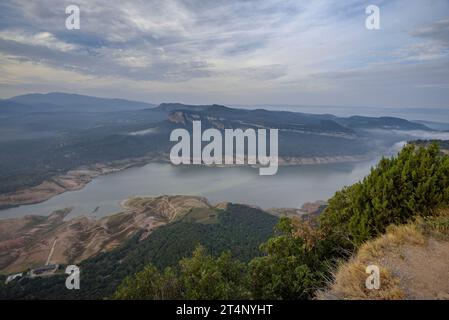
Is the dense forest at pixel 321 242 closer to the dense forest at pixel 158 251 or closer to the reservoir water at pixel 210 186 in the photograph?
the dense forest at pixel 158 251

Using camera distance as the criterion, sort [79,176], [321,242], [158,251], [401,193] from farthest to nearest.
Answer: [79,176] → [158,251] → [321,242] → [401,193]

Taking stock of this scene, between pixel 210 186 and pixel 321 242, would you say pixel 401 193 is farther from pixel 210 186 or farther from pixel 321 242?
pixel 210 186

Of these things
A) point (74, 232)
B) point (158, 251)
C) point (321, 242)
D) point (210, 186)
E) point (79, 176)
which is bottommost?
point (74, 232)

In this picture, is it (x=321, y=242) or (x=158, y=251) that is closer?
(x=321, y=242)

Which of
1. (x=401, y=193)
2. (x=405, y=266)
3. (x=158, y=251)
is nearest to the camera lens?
(x=405, y=266)

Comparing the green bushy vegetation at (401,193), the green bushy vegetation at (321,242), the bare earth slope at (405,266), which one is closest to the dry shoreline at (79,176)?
the green bushy vegetation at (321,242)

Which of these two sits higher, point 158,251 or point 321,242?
point 321,242

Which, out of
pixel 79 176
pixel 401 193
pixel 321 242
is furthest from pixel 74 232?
pixel 401 193

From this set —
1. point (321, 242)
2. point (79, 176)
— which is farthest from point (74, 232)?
point (79, 176)

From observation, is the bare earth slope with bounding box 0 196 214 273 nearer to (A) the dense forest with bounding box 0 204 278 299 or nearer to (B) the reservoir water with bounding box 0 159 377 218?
(A) the dense forest with bounding box 0 204 278 299

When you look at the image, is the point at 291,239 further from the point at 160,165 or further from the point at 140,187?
the point at 160,165
